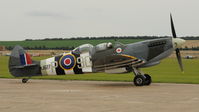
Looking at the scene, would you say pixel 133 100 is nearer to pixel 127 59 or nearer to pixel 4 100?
pixel 4 100

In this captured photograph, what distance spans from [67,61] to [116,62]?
2.99 metres

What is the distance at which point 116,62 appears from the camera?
19469mm

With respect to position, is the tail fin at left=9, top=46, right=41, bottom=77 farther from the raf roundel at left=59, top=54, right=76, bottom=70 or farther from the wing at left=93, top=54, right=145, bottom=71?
the wing at left=93, top=54, right=145, bottom=71

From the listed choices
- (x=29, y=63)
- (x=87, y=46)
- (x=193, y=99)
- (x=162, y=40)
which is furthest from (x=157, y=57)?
(x=29, y=63)

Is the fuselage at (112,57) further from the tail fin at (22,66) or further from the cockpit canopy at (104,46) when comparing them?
the tail fin at (22,66)

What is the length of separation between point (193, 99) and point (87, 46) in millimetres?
8528

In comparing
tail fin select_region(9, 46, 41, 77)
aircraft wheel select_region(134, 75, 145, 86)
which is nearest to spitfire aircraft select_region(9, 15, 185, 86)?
aircraft wheel select_region(134, 75, 145, 86)

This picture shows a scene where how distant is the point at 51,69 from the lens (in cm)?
2139

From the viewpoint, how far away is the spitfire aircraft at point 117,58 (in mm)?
19047

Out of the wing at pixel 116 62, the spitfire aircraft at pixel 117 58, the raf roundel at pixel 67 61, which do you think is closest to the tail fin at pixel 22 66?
the spitfire aircraft at pixel 117 58

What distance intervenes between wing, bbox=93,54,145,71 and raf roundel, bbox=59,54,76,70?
4.63ft

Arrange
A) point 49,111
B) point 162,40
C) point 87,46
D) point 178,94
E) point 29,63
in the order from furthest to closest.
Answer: point 29,63 → point 87,46 → point 162,40 → point 178,94 → point 49,111

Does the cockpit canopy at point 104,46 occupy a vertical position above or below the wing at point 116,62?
above

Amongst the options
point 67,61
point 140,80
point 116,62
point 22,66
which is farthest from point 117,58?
point 22,66
